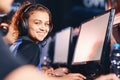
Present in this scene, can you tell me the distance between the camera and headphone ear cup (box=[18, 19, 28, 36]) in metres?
1.80

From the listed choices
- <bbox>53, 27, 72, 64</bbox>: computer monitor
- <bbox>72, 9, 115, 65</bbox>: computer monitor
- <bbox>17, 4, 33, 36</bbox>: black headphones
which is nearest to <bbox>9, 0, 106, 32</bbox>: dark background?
<bbox>53, 27, 72, 64</bbox>: computer monitor

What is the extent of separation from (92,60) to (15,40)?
52 centimetres

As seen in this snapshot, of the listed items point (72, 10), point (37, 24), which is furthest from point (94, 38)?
point (72, 10)

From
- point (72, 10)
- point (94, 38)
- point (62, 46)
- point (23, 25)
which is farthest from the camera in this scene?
point (72, 10)

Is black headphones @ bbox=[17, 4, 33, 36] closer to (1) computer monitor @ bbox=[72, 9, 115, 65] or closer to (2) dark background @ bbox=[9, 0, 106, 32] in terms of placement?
(2) dark background @ bbox=[9, 0, 106, 32]

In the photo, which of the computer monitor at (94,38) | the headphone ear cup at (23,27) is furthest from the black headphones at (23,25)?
the computer monitor at (94,38)

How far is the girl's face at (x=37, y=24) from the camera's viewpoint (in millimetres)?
1824

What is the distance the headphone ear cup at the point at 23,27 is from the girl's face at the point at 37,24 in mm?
26

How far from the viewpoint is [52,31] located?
2.09 metres

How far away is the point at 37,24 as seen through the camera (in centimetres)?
184

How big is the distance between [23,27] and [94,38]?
0.47m

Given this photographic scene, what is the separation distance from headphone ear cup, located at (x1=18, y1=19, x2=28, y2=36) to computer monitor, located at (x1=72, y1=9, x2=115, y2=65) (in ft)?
1.15

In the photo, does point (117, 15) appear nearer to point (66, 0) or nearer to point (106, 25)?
point (106, 25)

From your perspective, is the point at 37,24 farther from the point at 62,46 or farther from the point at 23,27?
the point at 62,46
